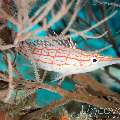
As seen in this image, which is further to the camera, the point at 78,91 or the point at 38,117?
the point at 38,117

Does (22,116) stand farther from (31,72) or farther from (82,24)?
(82,24)

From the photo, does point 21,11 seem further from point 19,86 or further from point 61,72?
point 61,72

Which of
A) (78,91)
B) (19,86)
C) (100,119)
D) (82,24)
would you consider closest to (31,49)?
(19,86)

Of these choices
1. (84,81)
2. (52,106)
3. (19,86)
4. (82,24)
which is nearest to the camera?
(19,86)

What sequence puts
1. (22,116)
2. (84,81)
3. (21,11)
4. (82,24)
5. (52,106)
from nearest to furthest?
(21,11) → (52,106) → (22,116) → (84,81) → (82,24)

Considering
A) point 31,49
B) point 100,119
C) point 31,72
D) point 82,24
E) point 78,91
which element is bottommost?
point 100,119

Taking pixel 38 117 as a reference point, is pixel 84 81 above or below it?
above

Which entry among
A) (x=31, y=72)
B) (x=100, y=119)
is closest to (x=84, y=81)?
(x=100, y=119)
